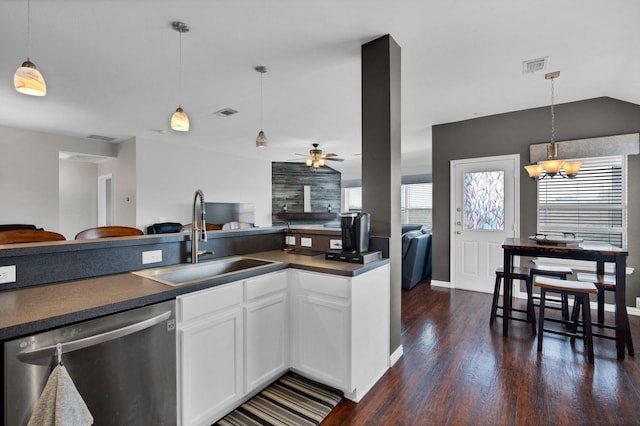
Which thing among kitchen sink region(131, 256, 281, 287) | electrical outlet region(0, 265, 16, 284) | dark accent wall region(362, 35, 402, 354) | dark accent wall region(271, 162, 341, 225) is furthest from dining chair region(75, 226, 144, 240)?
dark accent wall region(271, 162, 341, 225)

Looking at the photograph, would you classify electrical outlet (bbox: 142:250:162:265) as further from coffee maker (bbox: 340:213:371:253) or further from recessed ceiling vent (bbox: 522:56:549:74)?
recessed ceiling vent (bbox: 522:56:549:74)

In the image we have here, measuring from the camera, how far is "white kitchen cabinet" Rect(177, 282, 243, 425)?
1558 mm

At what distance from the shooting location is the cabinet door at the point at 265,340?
1.90 meters

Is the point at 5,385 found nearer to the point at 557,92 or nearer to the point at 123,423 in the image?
the point at 123,423

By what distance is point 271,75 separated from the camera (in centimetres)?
319

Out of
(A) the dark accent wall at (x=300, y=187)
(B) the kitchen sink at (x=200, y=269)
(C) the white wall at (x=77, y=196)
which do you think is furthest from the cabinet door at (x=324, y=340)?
(C) the white wall at (x=77, y=196)

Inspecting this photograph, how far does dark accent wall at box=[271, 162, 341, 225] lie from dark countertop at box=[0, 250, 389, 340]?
273 inches

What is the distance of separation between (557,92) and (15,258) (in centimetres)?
512

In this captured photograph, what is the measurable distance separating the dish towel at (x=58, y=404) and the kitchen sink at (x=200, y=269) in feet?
1.98

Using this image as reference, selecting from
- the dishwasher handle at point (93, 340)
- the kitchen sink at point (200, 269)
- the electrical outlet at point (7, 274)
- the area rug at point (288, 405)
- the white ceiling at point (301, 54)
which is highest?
the white ceiling at point (301, 54)

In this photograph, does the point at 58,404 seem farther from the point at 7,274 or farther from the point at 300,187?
the point at 300,187

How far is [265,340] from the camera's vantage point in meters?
2.01

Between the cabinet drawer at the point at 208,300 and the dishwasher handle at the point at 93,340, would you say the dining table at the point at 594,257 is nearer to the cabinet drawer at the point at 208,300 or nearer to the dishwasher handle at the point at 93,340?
the cabinet drawer at the point at 208,300

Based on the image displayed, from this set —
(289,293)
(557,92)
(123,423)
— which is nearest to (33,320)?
(123,423)
